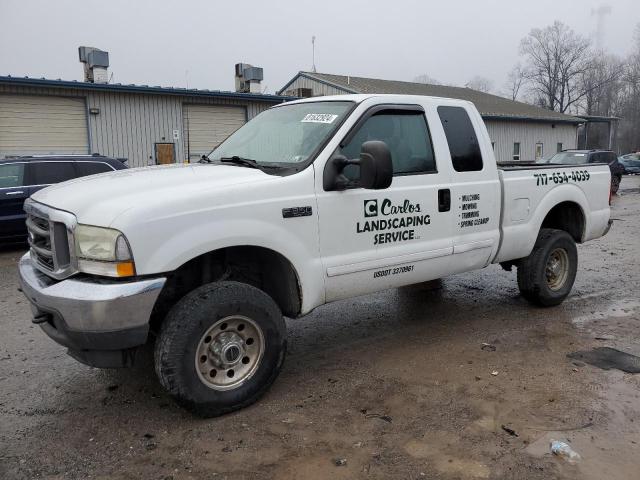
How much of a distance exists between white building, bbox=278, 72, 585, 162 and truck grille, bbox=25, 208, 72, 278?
26224 mm

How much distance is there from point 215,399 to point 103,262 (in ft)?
3.67

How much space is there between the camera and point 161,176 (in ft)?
12.7

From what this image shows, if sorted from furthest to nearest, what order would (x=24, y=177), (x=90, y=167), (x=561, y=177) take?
(x=90, y=167) → (x=24, y=177) → (x=561, y=177)

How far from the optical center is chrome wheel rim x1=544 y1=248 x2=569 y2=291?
6099mm

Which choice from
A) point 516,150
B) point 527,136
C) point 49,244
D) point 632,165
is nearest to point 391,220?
point 49,244

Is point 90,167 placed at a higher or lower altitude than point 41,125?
lower

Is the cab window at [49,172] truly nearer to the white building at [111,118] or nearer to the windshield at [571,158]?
the white building at [111,118]

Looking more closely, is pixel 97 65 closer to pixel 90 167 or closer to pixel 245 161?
pixel 90 167

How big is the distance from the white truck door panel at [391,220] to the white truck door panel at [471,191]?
16 centimetres

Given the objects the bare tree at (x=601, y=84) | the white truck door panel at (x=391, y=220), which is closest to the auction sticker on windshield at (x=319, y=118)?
the white truck door panel at (x=391, y=220)

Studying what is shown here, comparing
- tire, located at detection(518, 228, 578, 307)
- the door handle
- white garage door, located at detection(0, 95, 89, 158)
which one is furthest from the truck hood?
white garage door, located at detection(0, 95, 89, 158)

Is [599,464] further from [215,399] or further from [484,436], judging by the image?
[215,399]

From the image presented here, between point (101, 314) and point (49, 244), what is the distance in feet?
2.61

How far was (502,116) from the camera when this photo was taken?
32969 mm
